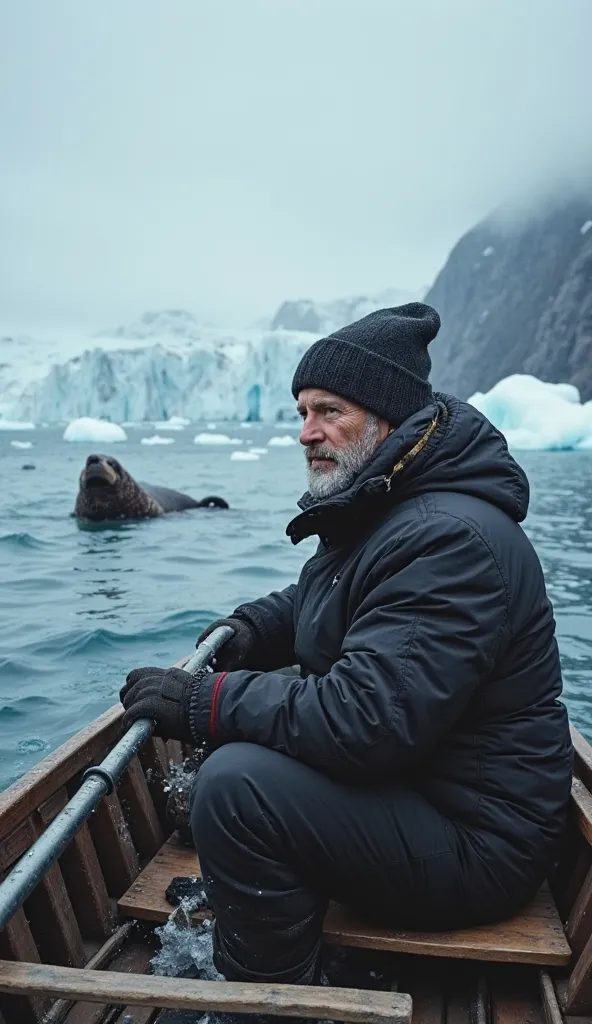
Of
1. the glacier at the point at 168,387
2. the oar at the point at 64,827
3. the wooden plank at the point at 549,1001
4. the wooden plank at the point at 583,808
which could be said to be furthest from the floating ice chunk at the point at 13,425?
the wooden plank at the point at 549,1001

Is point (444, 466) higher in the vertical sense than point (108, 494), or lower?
higher

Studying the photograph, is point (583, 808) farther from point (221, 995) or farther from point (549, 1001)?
point (221, 995)

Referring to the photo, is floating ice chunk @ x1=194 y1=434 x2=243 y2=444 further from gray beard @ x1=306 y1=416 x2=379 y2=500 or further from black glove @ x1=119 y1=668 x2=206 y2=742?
black glove @ x1=119 y1=668 x2=206 y2=742

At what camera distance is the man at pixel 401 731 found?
1.82 m

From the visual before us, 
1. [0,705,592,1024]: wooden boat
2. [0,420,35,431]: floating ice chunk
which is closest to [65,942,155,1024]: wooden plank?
[0,705,592,1024]: wooden boat

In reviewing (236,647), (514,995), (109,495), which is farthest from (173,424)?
(514,995)

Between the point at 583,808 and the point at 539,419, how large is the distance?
32922mm

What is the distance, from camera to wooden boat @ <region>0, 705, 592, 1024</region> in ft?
5.73

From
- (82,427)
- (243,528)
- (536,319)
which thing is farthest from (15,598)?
(536,319)

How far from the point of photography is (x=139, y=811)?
2.84m

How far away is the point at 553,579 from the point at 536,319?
67332 mm

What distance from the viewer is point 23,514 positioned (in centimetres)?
1393

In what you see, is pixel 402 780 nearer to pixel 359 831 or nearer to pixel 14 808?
pixel 359 831

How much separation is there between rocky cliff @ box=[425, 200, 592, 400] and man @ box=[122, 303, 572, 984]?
58117 millimetres
